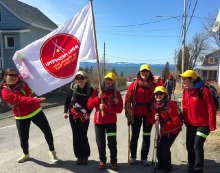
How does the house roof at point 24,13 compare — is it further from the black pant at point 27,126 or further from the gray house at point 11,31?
the black pant at point 27,126

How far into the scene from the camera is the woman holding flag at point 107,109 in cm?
490

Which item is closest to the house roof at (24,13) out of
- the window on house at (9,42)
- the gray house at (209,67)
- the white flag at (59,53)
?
the window on house at (9,42)

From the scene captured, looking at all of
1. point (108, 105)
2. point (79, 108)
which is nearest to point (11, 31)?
point (79, 108)

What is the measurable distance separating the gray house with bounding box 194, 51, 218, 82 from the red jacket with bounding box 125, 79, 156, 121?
5254 centimetres

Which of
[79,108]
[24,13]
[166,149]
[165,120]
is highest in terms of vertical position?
[24,13]

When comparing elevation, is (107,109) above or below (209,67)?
below

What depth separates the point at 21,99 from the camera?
4.94 meters

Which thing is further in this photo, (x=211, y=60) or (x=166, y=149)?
(x=211, y=60)

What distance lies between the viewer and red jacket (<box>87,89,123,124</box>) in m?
4.91

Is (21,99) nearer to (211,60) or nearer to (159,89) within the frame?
(159,89)

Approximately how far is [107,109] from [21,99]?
1.52 meters

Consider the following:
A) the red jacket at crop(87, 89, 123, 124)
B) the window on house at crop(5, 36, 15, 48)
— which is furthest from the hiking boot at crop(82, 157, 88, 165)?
the window on house at crop(5, 36, 15, 48)

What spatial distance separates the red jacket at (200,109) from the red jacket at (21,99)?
2681 mm

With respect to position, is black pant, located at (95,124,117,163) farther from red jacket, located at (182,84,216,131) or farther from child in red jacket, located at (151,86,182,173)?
red jacket, located at (182,84,216,131)
